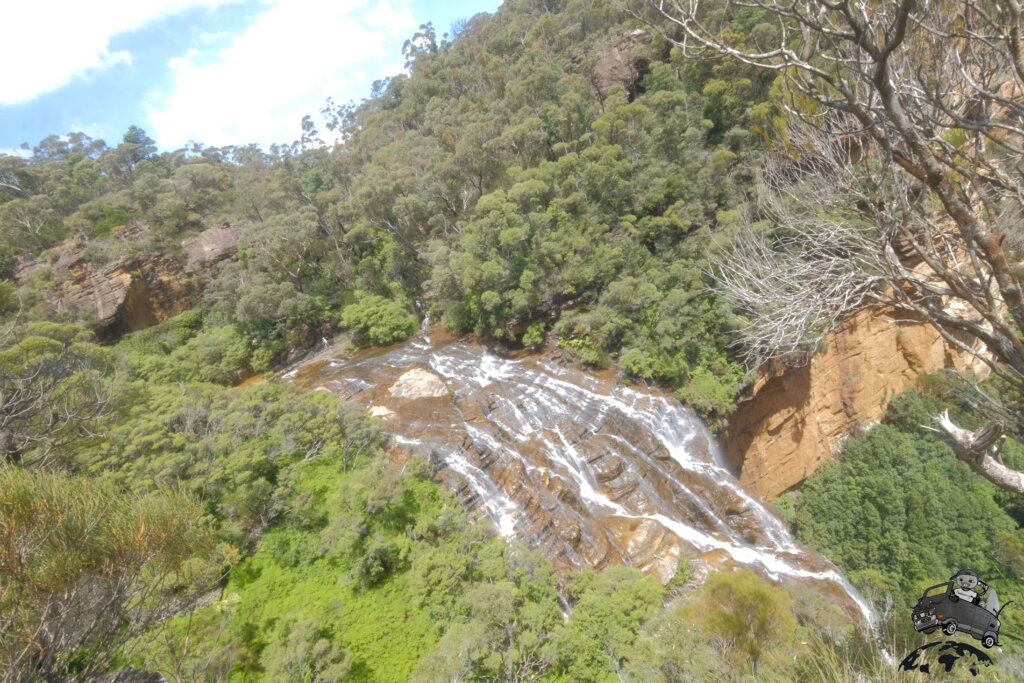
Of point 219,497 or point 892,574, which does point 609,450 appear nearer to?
point 892,574

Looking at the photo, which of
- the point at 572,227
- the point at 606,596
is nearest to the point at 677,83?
the point at 572,227

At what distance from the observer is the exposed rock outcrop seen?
20422mm

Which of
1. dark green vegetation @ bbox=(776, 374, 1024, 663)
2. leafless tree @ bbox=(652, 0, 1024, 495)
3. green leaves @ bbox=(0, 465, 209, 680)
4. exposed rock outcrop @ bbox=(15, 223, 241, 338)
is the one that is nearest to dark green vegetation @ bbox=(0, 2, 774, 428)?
exposed rock outcrop @ bbox=(15, 223, 241, 338)

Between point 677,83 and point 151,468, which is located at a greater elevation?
point 677,83

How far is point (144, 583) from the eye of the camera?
17.0ft

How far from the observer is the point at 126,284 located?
21.1 metres

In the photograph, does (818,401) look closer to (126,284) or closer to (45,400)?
(45,400)

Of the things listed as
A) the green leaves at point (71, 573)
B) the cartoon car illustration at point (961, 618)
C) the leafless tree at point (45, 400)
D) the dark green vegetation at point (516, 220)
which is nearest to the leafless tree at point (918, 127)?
the cartoon car illustration at point (961, 618)

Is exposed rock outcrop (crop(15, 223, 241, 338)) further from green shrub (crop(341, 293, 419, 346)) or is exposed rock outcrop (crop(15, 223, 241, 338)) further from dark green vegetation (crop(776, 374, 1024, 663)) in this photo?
dark green vegetation (crop(776, 374, 1024, 663))

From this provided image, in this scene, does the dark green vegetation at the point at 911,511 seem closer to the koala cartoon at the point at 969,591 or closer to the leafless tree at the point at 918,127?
the koala cartoon at the point at 969,591

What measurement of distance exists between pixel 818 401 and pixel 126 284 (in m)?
31.2

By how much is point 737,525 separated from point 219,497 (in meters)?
12.4

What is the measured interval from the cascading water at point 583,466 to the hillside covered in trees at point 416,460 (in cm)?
88

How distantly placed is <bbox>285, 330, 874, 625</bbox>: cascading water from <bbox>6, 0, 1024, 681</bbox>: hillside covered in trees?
88cm
